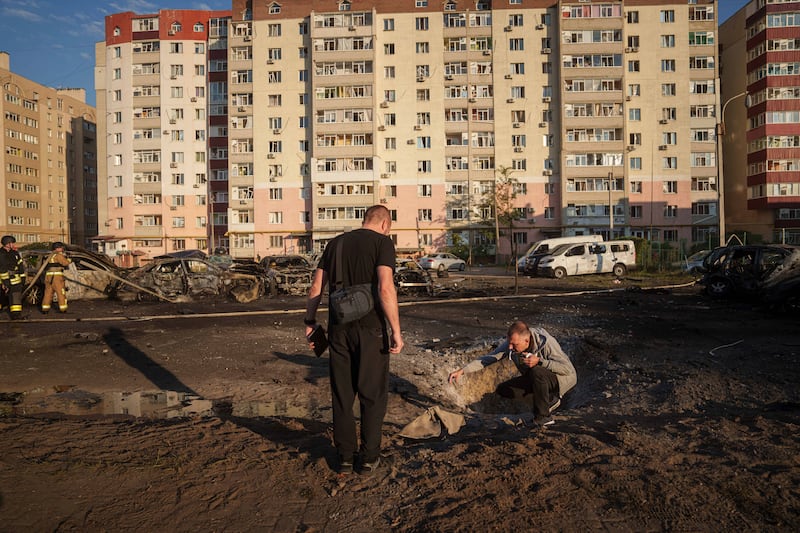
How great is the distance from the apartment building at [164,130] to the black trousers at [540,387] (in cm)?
5873

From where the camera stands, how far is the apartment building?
59281mm

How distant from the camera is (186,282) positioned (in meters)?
16.5

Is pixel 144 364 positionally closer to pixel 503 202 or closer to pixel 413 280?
pixel 413 280

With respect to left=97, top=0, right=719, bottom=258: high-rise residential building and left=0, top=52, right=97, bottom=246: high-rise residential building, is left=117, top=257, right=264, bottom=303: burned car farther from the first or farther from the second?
left=0, top=52, right=97, bottom=246: high-rise residential building

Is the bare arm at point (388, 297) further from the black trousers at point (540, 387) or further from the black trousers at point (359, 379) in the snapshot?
the black trousers at point (540, 387)

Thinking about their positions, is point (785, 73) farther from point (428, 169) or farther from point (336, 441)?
point (336, 441)

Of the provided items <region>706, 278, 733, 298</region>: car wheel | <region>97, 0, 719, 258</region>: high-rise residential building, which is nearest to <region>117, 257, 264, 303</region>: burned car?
<region>706, 278, 733, 298</region>: car wheel

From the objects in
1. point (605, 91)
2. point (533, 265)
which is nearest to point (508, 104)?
point (605, 91)

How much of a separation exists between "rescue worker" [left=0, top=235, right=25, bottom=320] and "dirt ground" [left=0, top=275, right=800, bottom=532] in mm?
3113

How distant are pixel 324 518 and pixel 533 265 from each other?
26.3 m

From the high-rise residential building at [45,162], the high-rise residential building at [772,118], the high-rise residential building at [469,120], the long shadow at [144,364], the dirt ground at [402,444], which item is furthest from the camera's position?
the high-rise residential building at [45,162]

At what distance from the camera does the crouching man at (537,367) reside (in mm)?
5016

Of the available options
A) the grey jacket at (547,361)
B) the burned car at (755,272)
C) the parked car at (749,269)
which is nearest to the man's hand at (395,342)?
the grey jacket at (547,361)

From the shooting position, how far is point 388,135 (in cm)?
5441
